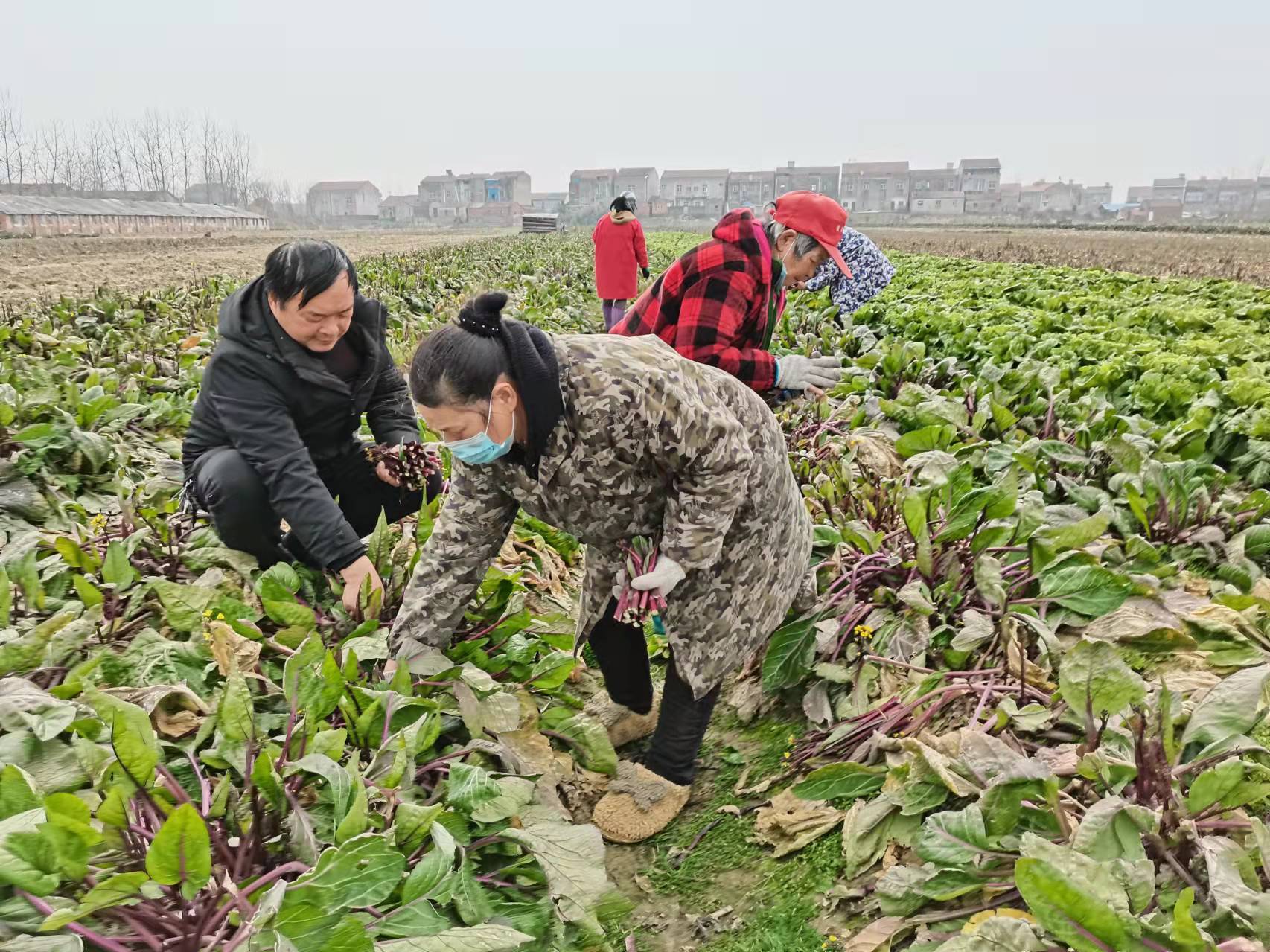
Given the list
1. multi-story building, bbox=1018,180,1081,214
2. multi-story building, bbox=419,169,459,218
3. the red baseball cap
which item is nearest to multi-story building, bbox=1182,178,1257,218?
multi-story building, bbox=1018,180,1081,214

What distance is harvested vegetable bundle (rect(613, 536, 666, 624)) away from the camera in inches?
85.5

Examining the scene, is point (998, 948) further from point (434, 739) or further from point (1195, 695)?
point (434, 739)

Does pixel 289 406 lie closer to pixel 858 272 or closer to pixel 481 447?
pixel 481 447

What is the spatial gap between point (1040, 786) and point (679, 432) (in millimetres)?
1102

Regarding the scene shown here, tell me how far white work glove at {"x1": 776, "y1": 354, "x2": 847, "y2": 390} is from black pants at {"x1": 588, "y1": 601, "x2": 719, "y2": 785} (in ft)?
3.71

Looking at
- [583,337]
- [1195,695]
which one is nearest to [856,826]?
[1195,695]

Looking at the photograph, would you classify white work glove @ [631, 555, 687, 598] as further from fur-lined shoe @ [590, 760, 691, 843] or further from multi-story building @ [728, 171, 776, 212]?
multi-story building @ [728, 171, 776, 212]

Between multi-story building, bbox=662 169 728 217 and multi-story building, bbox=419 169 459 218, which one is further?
multi-story building, bbox=419 169 459 218

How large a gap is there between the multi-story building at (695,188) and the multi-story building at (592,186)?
717 centimetres

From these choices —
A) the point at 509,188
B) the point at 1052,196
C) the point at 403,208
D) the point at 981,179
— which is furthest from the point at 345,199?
the point at 1052,196

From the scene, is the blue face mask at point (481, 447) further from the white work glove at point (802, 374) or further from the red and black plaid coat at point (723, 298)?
the white work glove at point (802, 374)

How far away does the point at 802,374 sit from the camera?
10.6 ft

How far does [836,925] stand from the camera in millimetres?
2061

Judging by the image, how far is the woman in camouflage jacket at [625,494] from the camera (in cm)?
192
